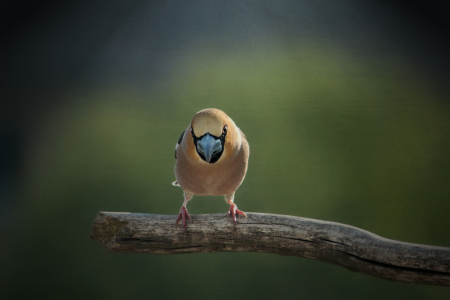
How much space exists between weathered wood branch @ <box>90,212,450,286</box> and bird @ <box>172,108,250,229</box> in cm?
8

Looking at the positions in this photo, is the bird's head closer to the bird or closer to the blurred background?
the bird

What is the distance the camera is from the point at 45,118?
2.80 m

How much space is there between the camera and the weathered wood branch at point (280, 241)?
1677mm

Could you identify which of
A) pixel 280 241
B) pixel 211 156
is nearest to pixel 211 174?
pixel 211 156

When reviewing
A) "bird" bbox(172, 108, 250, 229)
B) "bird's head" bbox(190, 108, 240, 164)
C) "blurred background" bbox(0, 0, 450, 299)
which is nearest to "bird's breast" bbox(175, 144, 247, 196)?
"bird" bbox(172, 108, 250, 229)

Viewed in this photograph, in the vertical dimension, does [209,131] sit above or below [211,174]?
above

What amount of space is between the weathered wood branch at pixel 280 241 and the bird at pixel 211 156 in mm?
83

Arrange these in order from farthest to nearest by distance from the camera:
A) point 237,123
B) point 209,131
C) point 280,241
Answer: point 237,123, point 280,241, point 209,131

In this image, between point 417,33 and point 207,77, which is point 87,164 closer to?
point 207,77

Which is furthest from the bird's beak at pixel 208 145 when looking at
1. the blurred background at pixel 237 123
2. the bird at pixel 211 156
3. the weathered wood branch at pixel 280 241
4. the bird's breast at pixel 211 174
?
the blurred background at pixel 237 123

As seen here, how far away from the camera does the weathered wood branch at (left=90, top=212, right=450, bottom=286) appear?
168cm

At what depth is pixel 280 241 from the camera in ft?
6.24

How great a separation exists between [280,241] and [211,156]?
582 millimetres

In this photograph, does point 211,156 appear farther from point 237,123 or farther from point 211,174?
point 237,123
